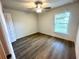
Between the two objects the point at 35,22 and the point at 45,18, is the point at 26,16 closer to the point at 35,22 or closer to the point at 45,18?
the point at 35,22

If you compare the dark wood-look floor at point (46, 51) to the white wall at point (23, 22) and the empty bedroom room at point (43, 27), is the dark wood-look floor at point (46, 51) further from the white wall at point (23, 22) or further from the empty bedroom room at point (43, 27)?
the white wall at point (23, 22)

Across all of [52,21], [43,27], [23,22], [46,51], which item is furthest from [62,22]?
[23,22]

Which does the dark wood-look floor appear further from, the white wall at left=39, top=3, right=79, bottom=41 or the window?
the window

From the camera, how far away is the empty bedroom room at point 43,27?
2.69m

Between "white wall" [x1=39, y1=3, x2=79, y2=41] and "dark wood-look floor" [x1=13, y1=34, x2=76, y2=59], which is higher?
"white wall" [x1=39, y1=3, x2=79, y2=41]

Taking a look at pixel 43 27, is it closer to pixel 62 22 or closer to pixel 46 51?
pixel 62 22

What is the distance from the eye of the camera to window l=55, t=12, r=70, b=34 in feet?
12.2

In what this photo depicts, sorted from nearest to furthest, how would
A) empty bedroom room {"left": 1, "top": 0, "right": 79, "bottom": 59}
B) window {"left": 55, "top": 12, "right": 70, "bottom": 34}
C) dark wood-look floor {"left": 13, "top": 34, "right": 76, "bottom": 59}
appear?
dark wood-look floor {"left": 13, "top": 34, "right": 76, "bottom": 59}, empty bedroom room {"left": 1, "top": 0, "right": 79, "bottom": 59}, window {"left": 55, "top": 12, "right": 70, "bottom": 34}

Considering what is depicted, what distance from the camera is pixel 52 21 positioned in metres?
4.53

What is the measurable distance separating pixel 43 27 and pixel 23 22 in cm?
182

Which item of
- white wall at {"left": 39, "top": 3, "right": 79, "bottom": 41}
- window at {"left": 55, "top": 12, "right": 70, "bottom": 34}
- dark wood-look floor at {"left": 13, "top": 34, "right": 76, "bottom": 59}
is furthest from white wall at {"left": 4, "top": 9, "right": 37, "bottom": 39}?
window at {"left": 55, "top": 12, "right": 70, "bottom": 34}

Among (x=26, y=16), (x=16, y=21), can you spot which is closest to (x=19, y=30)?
(x=16, y=21)

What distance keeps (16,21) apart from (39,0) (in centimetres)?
256

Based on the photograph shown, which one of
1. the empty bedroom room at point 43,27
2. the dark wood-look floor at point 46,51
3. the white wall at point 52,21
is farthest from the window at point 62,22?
the dark wood-look floor at point 46,51
